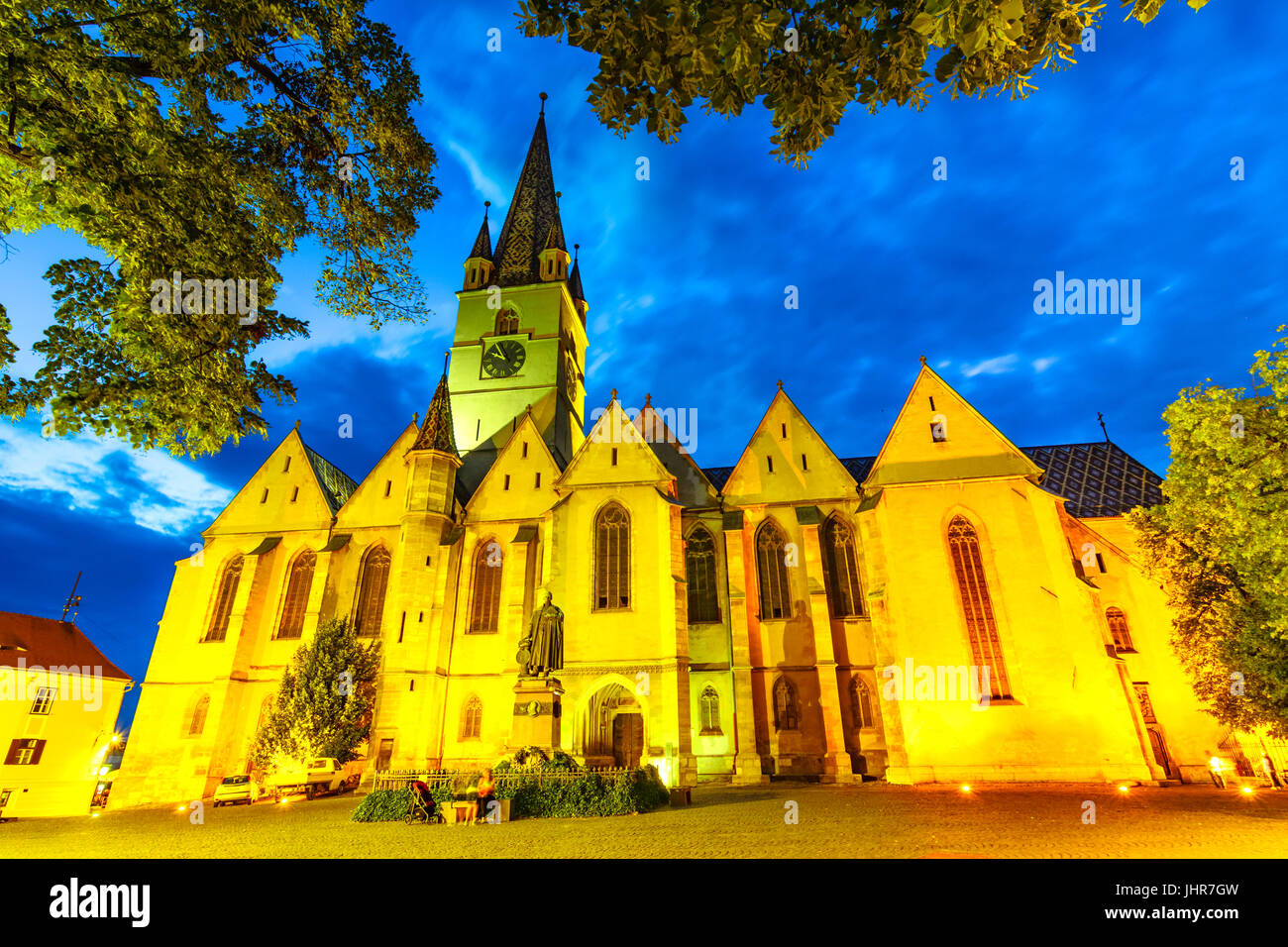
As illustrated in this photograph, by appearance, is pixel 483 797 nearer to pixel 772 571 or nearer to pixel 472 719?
pixel 472 719

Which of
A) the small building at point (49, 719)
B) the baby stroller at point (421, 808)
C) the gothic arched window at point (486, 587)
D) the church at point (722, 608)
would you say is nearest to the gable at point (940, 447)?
the church at point (722, 608)

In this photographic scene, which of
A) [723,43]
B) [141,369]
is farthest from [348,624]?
[723,43]

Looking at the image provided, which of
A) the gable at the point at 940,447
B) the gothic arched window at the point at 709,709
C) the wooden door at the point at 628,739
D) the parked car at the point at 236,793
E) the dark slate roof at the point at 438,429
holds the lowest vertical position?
the parked car at the point at 236,793

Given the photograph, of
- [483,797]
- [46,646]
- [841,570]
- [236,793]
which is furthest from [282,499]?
→ [841,570]

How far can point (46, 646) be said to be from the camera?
88.4 feet

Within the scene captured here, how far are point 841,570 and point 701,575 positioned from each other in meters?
5.63

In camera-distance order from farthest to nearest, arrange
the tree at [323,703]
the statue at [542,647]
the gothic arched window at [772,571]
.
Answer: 1. the gothic arched window at [772,571]
2. the tree at [323,703]
3. the statue at [542,647]

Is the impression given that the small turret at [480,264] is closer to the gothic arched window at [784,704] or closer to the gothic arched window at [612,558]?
the gothic arched window at [612,558]

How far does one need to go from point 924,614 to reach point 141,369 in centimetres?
2250

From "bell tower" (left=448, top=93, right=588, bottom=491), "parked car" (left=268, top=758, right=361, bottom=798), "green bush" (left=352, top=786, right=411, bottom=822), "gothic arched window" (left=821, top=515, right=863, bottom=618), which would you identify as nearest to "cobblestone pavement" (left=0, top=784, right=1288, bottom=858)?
"green bush" (left=352, top=786, right=411, bottom=822)

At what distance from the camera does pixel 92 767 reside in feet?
81.5

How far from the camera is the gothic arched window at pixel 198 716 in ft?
82.7

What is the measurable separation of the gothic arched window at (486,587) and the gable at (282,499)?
8037mm

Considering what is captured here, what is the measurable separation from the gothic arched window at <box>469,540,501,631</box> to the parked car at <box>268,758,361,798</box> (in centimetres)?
686
